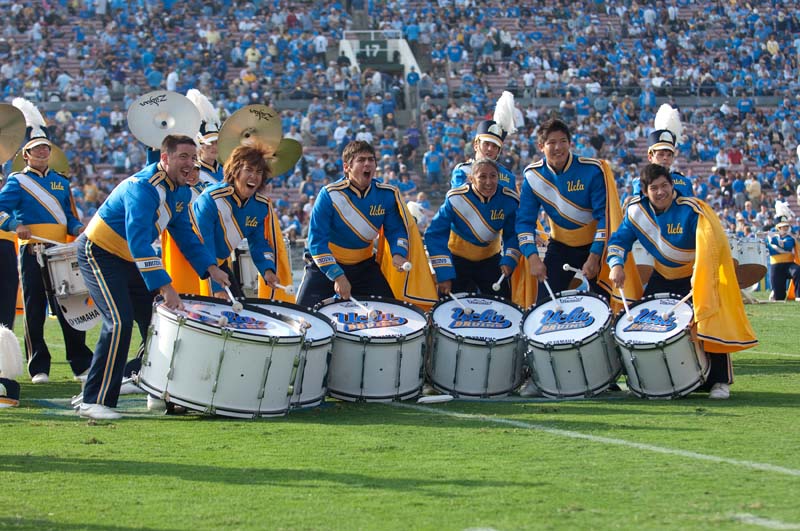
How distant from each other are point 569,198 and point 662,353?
70.6 inches

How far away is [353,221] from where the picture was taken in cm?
891

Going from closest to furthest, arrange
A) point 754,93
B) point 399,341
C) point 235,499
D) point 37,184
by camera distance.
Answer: point 235,499
point 399,341
point 37,184
point 754,93

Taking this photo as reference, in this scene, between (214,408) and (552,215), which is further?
(552,215)

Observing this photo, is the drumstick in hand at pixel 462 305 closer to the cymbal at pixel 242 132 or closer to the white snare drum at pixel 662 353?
the white snare drum at pixel 662 353

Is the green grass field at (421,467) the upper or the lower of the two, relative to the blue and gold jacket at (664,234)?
lower

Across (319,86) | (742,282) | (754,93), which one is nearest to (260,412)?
(742,282)

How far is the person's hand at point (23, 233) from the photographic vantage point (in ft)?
31.7

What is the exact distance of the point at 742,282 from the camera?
11.1 m

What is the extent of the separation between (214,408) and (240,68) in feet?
84.9

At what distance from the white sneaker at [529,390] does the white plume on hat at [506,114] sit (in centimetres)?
259

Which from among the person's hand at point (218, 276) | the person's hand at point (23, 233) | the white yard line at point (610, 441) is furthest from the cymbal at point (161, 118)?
the white yard line at point (610, 441)

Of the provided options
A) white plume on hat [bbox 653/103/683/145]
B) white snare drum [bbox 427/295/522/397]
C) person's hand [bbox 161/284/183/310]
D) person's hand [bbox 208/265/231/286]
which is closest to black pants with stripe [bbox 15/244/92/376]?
person's hand [bbox 208/265/231/286]

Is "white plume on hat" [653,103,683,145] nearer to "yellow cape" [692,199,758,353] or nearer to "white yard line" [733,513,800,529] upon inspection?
"yellow cape" [692,199,758,353]

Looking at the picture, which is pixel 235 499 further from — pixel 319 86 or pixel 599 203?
pixel 319 86
